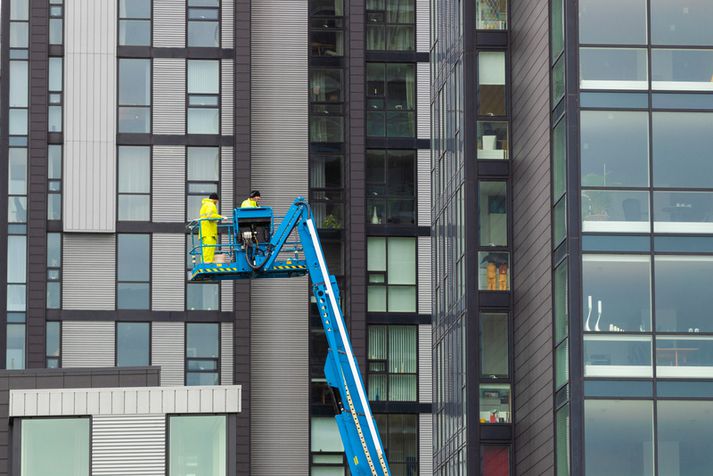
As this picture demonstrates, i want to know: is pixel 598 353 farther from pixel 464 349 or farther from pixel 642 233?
pixel 464 349

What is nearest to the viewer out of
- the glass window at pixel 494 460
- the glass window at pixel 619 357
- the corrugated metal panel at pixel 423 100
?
the glass window at pixel 619 357

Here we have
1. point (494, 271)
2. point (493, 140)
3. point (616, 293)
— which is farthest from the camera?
point (493, 140)

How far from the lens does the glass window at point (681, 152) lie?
57.7 meters

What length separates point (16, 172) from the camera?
9662cm

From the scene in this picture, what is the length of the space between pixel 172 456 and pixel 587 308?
1371 centimetres

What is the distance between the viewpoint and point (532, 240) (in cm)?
6316

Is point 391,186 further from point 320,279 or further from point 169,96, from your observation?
point 320,279

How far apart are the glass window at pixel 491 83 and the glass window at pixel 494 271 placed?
4.24 m

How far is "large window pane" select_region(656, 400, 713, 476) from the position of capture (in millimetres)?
55688

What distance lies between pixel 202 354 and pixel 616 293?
133 feet

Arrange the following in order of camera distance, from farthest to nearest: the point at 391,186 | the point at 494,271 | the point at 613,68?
the point at 391,186 < the point at 494,271 < the point at 613,68

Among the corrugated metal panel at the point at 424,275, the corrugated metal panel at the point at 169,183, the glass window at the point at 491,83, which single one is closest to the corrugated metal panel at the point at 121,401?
the glass window at the point at 491,83

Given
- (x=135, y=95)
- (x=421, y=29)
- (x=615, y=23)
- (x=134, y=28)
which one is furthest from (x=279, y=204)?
(x=615, y=23)

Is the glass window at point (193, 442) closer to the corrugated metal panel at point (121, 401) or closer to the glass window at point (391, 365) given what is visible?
the corrugated metal panel at point (121, 401)
